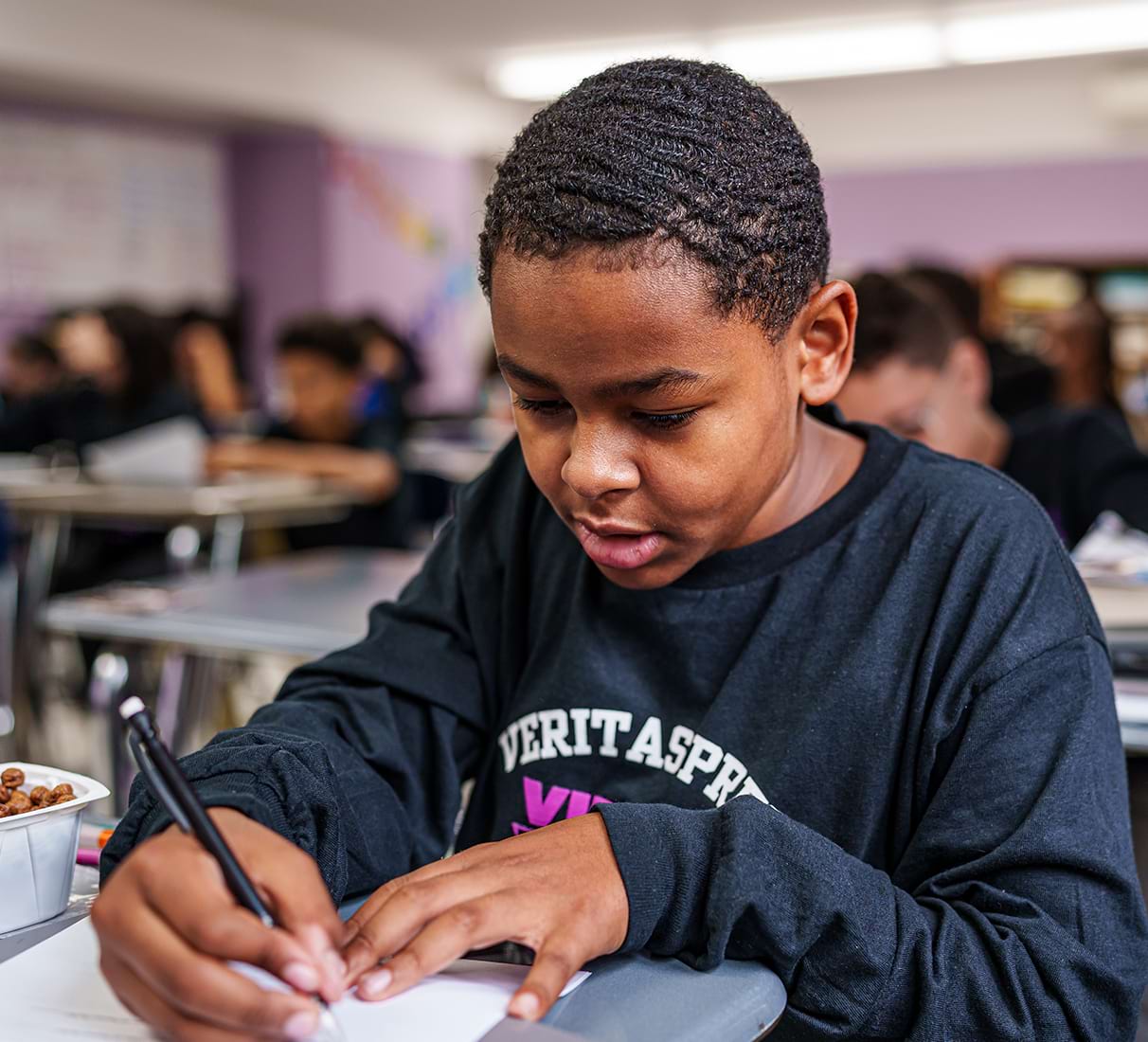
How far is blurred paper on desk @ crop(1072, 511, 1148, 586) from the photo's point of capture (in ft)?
5.20

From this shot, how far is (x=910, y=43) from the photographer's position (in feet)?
21.8

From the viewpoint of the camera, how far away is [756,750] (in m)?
0.82

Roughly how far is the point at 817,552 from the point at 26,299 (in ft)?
21.3

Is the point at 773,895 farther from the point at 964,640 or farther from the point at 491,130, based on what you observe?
the point at 491,130

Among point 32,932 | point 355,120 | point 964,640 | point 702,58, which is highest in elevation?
point 355,120

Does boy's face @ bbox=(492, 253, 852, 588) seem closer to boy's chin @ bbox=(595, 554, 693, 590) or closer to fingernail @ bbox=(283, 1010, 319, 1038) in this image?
boy's chin @ bbox=(595, 554, 693, 590)

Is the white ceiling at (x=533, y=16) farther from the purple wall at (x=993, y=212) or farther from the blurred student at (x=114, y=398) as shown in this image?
the blurred student at (x=114, y=398)

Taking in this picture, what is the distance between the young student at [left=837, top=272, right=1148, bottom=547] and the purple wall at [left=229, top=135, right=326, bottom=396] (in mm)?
5598

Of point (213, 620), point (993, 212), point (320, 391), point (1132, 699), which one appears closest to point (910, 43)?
point (993, 212)

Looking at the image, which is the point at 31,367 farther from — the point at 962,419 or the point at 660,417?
the point at 660,417

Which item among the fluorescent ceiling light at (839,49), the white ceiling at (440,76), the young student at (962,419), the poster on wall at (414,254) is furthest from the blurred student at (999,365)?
the poster on wall at (414,254)

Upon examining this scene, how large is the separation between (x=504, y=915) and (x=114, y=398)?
406 cm

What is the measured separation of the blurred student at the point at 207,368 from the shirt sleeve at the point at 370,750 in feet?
15.4

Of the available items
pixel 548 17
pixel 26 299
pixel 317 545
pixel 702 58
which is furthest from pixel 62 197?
pixel 702 58
